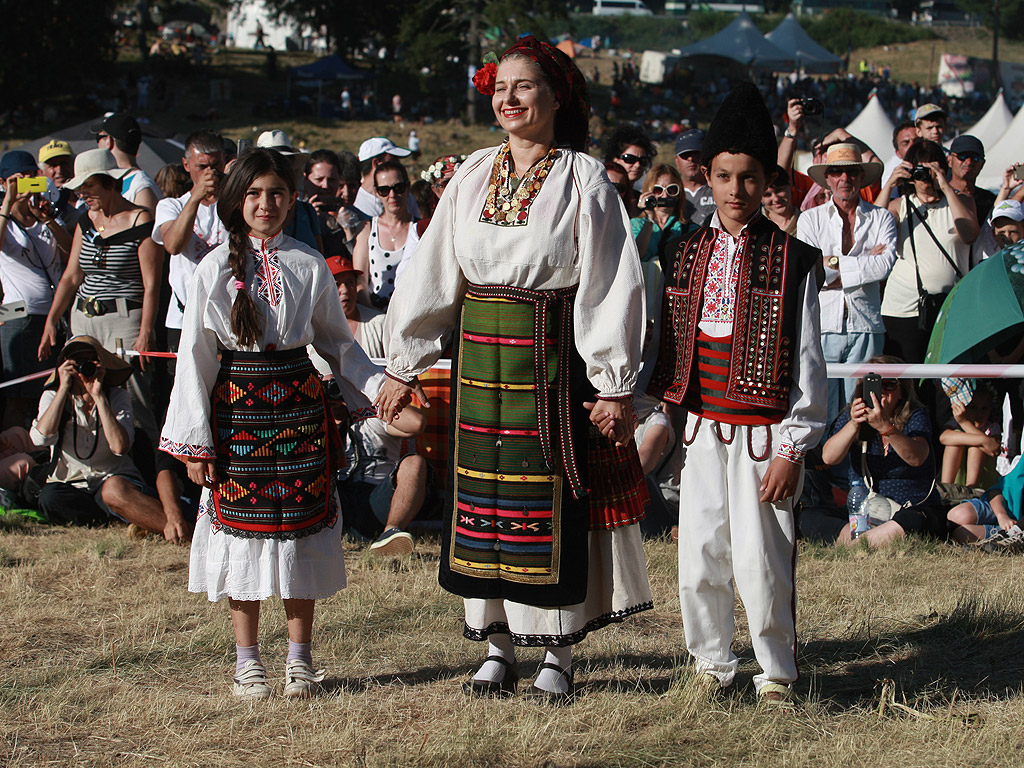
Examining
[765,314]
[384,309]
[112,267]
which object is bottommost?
[384,309]

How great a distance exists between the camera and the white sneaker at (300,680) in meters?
3.64

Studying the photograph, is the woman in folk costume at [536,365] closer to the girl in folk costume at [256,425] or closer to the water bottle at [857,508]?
the girl in folk costume at [256,425]

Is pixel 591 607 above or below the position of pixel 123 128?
below

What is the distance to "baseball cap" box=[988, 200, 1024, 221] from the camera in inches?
274

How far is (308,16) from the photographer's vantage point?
5116 centimetres

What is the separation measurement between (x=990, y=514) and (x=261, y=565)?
146 inches

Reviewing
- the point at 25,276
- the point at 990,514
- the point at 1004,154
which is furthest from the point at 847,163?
the point at 1004,154

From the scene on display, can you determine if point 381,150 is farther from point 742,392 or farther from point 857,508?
point 742,392

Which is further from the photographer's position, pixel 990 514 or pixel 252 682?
pixel 990 514

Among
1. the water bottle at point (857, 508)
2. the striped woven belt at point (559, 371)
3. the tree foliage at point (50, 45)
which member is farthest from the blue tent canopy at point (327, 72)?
the striped woven belt at point (559, 371)

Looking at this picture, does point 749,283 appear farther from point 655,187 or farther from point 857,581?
point 655,187

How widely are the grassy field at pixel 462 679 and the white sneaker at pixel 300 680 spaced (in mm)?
61

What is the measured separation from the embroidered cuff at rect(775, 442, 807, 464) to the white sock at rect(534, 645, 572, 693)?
0.91 metres

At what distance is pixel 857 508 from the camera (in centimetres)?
579
